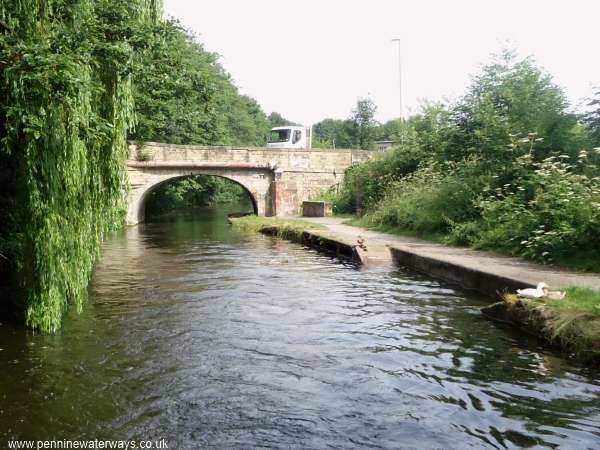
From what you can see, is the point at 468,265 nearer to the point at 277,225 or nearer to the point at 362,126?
the point at 277,225

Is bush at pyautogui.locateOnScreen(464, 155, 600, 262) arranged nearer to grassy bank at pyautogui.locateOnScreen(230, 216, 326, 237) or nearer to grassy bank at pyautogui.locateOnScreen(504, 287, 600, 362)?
grassy bank at pyautogui.locateOnScreen(504, 287, 600, 362)

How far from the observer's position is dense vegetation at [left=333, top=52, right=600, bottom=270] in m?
9.62

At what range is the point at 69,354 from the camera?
19.5ft

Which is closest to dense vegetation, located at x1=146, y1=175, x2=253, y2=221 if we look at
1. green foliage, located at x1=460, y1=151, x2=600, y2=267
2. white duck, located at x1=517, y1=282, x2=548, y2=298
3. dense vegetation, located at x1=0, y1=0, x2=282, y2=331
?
green foliage, located at x1=460, y1=151, x2=600, y2=267

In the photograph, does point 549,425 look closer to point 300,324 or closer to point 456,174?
point 300,324

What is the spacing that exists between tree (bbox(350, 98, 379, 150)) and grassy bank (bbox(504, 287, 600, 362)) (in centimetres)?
3921


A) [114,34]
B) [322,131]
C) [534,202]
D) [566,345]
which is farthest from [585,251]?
[322,131]

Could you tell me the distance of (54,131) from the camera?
19.6 ft

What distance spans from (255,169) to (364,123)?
20260 millimetres

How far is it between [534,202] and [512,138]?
2855 millimetres

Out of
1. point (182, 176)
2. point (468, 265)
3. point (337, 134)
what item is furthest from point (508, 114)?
point (337, 134)

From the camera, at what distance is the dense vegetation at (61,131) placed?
5.59 metres

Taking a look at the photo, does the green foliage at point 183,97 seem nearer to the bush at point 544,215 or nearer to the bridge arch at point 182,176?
the bridge arch at point 182,176

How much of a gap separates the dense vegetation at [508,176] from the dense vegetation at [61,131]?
672 centimetres
